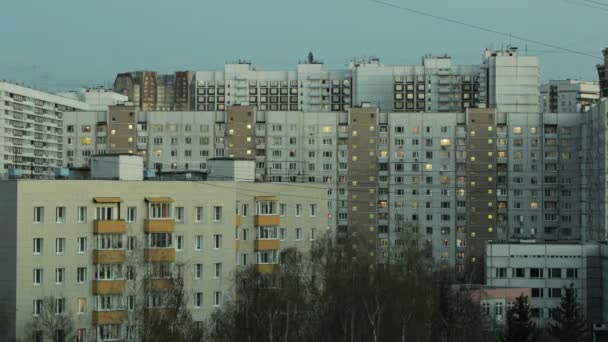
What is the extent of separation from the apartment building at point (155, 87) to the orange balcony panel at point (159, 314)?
100 m

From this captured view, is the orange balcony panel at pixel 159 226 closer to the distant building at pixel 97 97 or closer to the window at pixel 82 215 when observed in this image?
the window at pixel 82 215

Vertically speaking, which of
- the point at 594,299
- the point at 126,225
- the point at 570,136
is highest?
the point at 570,136

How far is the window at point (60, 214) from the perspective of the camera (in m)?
28.5

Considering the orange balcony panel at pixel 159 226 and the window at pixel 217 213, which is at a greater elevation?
the window at pixel 217 213

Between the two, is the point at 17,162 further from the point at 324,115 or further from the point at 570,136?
the point at 570,136

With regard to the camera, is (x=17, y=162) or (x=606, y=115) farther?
(x=17, y=162)

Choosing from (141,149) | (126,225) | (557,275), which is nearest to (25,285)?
(126,225)

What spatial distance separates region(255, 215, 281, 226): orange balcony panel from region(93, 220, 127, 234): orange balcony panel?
480 centimetres

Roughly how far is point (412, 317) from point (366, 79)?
2293 inches

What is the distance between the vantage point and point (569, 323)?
38531 millimetres

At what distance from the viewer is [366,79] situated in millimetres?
84812

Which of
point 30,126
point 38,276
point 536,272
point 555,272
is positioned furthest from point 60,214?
point 30,126

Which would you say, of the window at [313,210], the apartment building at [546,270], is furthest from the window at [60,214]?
the apartment building at [546,270]

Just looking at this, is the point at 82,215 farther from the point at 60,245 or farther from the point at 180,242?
the point at 180,242
